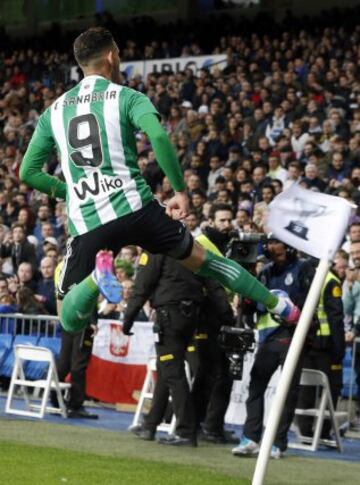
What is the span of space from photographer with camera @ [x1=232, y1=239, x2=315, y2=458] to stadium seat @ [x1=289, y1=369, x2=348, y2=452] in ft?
2.33

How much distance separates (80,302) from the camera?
8344 millimetres

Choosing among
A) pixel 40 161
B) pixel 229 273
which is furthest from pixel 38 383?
pixel 229 273

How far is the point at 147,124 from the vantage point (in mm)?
7879

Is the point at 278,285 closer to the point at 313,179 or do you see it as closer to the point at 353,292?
the point at 353,292

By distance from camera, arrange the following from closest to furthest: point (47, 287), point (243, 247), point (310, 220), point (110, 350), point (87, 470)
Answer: point (310, 220)
point (87, 470)
point (243, 247)
point (110, 350)
point (47, 287)

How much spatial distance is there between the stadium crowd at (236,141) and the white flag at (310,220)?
6.93m

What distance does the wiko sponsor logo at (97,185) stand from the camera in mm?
8219

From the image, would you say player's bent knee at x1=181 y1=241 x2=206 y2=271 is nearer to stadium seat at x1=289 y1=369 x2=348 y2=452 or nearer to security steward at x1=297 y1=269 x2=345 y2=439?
security steward at x1=297 y1=269 x2=345 y2=439

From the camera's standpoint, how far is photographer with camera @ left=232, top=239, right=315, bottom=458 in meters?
11.7

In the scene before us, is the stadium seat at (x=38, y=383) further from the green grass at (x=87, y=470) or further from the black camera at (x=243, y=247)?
the black camera at (x=243, y=247)

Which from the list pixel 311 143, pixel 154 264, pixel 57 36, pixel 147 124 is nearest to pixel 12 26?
pixel 57 36

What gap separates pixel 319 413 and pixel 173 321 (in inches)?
68.2

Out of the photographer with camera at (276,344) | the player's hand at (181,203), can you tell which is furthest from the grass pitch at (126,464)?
the player's hand at (181,203)

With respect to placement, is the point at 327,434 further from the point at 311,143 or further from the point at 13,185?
the point at 13,185
